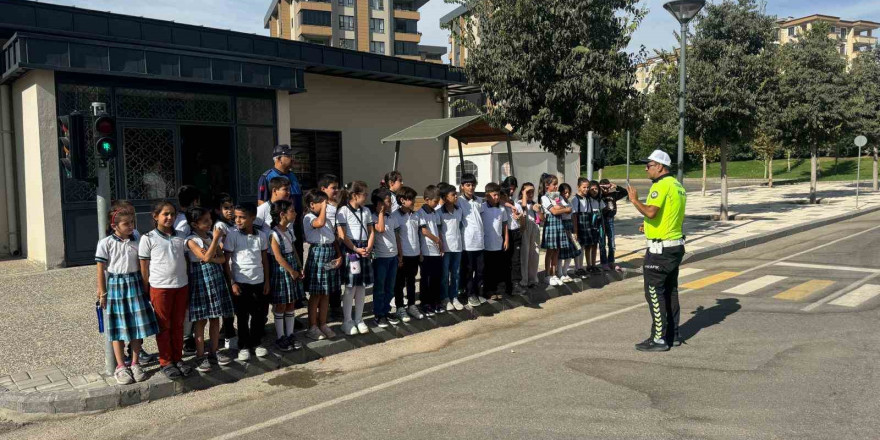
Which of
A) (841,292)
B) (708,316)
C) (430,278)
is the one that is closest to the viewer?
(430,278)

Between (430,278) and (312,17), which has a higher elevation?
(312,17)

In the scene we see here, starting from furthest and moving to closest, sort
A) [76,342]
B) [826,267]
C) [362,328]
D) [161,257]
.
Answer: [826,267], [362,328], [76,342], [161,257]

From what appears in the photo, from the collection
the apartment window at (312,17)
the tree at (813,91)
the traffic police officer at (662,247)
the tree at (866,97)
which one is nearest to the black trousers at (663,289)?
the traffic police officer at (662,247)

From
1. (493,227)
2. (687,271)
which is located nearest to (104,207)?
(493,227)

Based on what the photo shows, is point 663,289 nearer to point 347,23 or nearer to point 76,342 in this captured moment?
Result: point 76,342

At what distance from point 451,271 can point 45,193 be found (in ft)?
25.5

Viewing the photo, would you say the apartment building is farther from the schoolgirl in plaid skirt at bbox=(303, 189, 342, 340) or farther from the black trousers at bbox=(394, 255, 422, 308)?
the schoolgirl in plaid skirt at bbox=(303, 189, 342, 340)

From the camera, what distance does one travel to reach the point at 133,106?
39.2 ft

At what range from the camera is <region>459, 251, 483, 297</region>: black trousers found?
324 inches

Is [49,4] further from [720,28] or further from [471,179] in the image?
[720,28]

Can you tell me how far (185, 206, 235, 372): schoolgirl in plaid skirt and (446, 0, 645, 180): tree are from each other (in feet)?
24.9

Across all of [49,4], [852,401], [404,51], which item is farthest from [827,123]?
[404,51]

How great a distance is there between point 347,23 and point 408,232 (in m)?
67.0

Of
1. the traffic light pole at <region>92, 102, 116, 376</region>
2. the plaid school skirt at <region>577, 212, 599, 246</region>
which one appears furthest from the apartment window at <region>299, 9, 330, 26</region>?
the traffic light pole at <region>92, 102, 116, 376</region>
